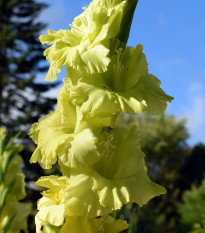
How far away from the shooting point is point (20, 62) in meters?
14.9

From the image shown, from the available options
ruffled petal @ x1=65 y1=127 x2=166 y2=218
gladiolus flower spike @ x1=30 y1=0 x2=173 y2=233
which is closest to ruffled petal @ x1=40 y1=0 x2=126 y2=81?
gladiolus flower spike @ x1=30 y1=0 x2=173 y2=233

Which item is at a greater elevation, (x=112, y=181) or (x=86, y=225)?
(x=112, y=181)

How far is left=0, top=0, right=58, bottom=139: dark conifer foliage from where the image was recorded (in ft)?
46.9

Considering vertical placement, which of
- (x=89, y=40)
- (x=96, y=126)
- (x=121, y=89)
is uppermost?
(x=89, y=40)

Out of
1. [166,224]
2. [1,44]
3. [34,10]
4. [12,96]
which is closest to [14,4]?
[34,10]

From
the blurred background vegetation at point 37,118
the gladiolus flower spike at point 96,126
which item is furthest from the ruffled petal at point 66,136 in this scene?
the blurred background vegetation at point 37,118

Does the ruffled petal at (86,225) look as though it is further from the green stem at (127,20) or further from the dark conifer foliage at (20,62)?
the dark conifer foliage at (20,62)

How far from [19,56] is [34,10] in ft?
8.45

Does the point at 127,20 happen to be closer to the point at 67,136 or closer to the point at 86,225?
the point at 67,136

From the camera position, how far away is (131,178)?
95cm

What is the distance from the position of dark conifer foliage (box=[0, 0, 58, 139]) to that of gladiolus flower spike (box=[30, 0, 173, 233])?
13.0 metres

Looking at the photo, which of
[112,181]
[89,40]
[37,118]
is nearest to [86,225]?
[112,181]

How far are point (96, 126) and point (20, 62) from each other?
14.7m

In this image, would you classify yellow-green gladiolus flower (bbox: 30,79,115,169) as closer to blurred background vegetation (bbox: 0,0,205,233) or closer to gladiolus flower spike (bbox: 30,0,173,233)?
gladiolus flower spike (bbox: 30,0,173,233)
